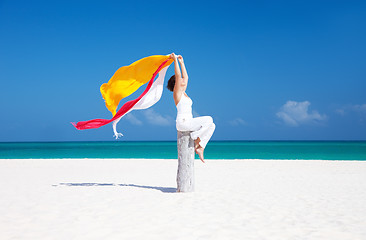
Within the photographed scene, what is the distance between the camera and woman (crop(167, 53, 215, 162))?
711 cm

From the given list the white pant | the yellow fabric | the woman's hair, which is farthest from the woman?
the yellow fabric

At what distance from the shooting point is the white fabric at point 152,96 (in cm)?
768

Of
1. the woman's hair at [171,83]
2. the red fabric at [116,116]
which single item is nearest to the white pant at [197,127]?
the woman's hair at [171,83]

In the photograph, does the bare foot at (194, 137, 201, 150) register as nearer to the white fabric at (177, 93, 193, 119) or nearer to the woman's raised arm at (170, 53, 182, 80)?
the white fabric at (177, 93, 193, 119)

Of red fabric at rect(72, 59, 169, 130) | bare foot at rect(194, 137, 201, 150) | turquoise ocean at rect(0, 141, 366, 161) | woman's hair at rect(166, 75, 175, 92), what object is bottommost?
bare foot at rect(194, 137, 201, 150)

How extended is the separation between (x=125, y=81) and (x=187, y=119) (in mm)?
2019

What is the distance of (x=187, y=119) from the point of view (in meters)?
7.12

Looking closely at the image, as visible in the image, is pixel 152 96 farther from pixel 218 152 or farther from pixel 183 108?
pixel 218 152
